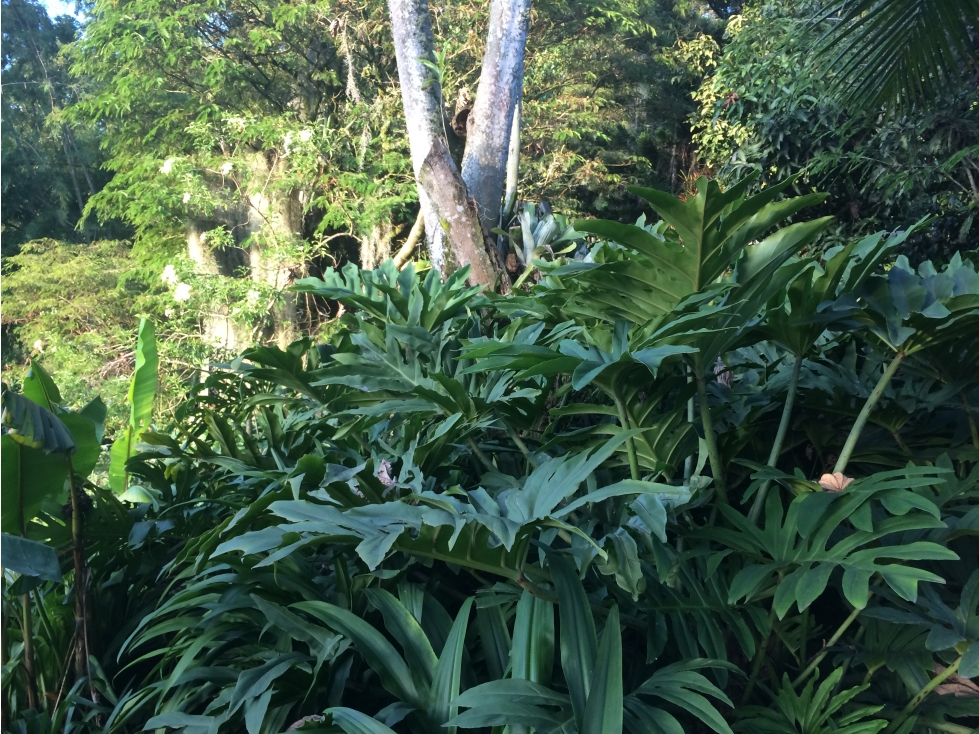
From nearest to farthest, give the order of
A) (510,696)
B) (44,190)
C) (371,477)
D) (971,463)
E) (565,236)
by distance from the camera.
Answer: (510,696)
(371,477)
(971,463)
(565,236)
(44,190)

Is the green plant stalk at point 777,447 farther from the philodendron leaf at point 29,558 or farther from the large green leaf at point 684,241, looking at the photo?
the philodendron leaf at point 29,558

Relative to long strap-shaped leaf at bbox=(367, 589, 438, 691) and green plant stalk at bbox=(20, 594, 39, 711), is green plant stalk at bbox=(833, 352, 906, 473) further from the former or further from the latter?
green plant stalk at bbox=(20, 594, 39, 711)

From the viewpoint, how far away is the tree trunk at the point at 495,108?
8.81 ft

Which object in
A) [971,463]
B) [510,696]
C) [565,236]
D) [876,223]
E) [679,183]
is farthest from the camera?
[679,183]

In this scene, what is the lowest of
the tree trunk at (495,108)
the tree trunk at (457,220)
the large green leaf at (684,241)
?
the large green leaf at (684,241)

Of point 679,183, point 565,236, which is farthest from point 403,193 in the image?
point 565,236

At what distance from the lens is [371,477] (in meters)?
0.76

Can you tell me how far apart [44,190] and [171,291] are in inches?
150

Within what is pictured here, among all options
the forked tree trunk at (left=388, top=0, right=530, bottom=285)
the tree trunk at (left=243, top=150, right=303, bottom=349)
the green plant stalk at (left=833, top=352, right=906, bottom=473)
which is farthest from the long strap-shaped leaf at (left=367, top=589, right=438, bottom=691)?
the tree trunk at (left=243, top=150, right=303, bottom=349)

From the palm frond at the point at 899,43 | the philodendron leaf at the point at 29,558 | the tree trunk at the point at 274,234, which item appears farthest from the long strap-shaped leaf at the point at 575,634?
the tree trunk at the point at 274,234

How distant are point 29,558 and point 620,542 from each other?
0.58 metres

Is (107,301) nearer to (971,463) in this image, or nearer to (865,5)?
(865,5)

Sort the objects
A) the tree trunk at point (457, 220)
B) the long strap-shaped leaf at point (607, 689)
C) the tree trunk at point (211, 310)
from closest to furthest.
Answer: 1. the long strap-shaped leaf at point (607, 689)
2. the tree trunk at point (457, 220)
3. the tree trunk at point (211, 310)

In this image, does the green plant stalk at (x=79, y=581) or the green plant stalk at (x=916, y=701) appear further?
the green plant stalk at (x=79, y=581)
